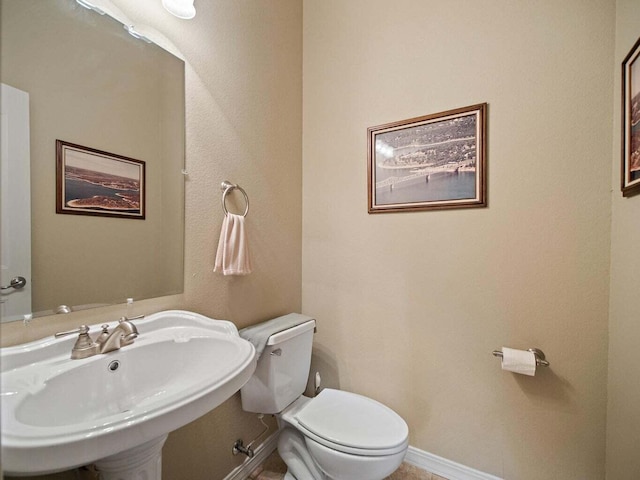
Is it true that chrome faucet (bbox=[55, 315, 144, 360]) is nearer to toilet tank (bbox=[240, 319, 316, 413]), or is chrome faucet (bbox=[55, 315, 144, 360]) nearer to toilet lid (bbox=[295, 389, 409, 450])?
toilet tank (bbox=[240, 319, 316, 413])

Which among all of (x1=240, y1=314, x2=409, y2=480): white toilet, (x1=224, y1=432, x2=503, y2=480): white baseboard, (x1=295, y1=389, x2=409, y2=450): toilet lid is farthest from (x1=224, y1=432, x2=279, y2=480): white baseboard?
(x1=295, y1=389, x2=409, y2=450): toilet lid

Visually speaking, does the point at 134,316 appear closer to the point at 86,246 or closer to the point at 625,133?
the point at 86,246

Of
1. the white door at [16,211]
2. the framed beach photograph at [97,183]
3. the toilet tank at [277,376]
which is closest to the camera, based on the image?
the white door at [16,211]

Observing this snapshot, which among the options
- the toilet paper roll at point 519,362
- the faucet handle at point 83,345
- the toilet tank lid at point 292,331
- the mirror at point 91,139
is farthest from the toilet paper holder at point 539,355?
the faucet handle at point 83,345

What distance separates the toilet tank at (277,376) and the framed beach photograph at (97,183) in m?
0.77

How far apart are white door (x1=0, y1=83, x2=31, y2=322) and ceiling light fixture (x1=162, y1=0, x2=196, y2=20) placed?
60cm

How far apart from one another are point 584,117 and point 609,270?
0.62 metres

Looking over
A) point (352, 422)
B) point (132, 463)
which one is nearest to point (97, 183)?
point (132, 463)

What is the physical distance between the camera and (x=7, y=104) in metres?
0.62

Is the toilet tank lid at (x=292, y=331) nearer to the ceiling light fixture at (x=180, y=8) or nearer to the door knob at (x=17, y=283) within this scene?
the door knob at (x=17, y=283)

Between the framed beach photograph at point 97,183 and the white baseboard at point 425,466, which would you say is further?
the white baseboard at point 425,466

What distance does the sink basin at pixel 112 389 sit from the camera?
1.50ft

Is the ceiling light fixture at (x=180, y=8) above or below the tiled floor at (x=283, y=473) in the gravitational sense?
above

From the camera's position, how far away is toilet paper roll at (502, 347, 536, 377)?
113cm
